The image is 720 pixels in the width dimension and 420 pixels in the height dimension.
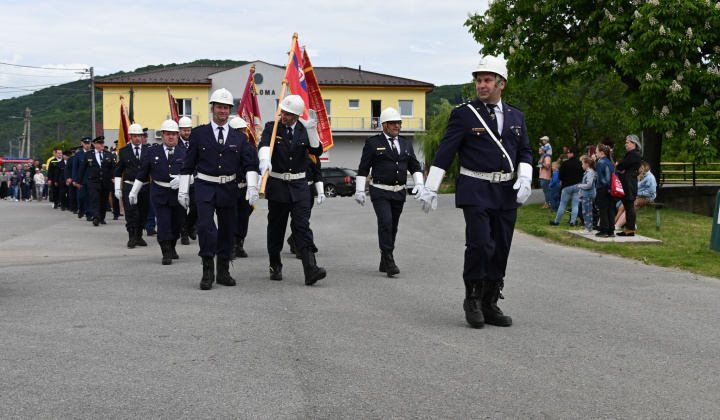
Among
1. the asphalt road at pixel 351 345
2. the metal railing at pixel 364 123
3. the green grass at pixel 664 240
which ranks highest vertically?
the metal railing at pixel 364 123

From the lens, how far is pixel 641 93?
21.3m

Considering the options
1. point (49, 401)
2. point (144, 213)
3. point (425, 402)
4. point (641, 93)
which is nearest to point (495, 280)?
point (425, 402)

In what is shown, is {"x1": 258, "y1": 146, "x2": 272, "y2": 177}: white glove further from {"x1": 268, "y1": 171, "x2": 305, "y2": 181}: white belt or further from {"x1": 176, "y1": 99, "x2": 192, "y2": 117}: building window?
{"x1": 176, "y1": 99, "x2": 192, "y2": 117}: building window

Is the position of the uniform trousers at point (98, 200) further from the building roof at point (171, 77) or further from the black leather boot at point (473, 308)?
the building roof at point (171, 77)

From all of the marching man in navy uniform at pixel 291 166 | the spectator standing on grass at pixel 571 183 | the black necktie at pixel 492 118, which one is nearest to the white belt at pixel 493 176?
the black necktie at pixel 492 118

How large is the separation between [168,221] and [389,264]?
11.3ft

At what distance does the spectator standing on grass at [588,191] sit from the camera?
1619 centimetres

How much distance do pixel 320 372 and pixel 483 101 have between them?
283cm

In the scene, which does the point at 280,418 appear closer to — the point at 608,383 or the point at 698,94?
the point at 608,383

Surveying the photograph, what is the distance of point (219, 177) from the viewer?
30.9ft

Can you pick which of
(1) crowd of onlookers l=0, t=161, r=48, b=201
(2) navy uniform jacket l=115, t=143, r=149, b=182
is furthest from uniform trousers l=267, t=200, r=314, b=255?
(1) crowd of onlookers l=0, t=161, r=48, b=201

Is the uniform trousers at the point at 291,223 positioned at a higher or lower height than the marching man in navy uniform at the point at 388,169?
lower

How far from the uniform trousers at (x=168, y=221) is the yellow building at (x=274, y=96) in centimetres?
5454

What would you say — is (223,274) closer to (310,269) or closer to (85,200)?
(310,269)
